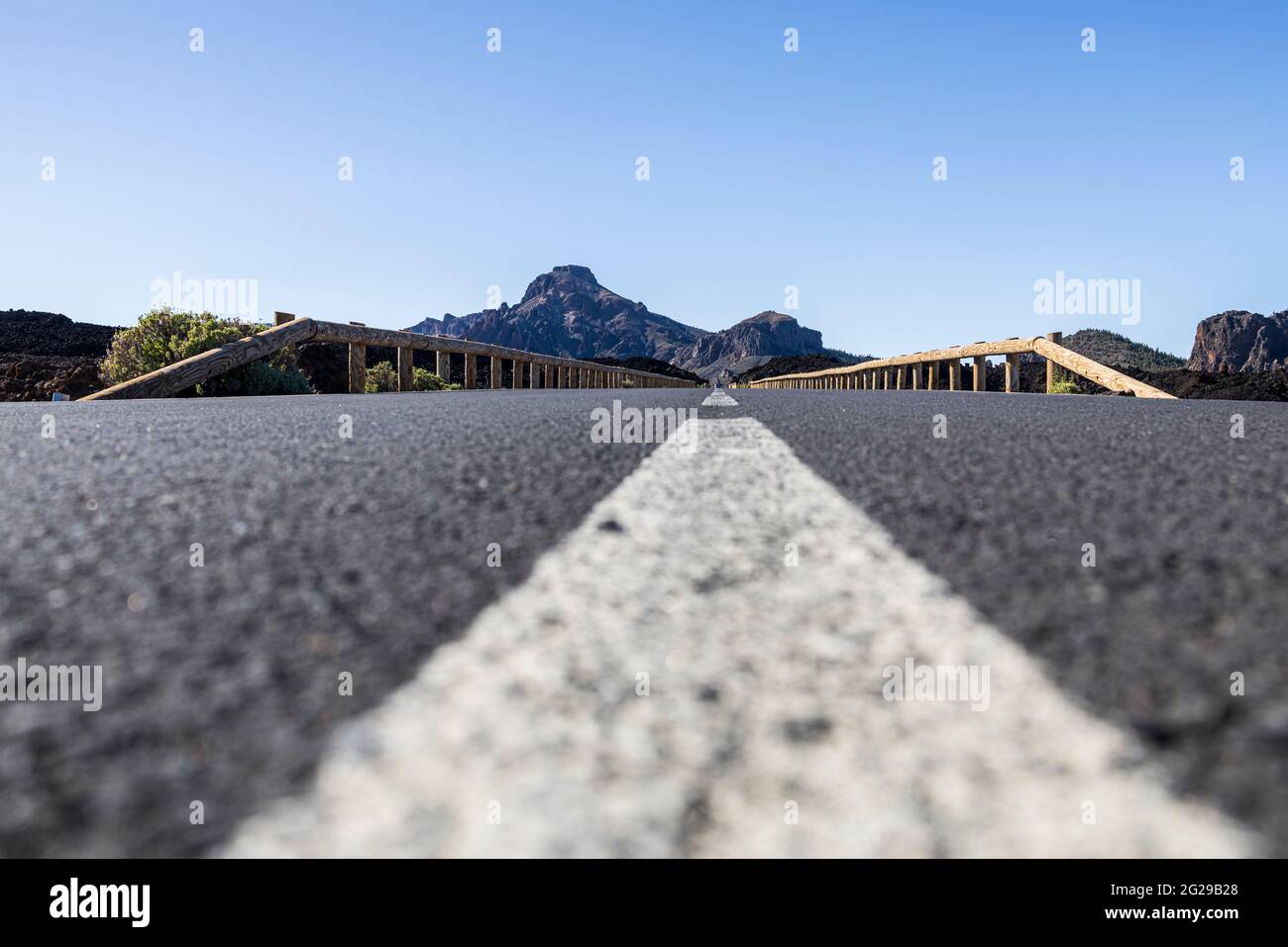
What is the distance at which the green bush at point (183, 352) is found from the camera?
9.84 meters

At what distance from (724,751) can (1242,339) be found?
671 feet

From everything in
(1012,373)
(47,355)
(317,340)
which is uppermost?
(47,355)

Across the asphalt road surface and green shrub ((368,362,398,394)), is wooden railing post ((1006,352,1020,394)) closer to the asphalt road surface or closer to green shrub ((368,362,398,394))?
the asphalt road surface

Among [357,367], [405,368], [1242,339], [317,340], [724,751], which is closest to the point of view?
[724,751]

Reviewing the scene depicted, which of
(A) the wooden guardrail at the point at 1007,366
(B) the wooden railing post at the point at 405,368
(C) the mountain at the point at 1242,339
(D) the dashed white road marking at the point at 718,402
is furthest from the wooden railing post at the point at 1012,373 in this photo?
(C) the mountain at the point at 1242,339

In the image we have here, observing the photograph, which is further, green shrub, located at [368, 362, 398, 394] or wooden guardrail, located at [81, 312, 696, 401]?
green shrub, located at [368, 362, 398, 394]

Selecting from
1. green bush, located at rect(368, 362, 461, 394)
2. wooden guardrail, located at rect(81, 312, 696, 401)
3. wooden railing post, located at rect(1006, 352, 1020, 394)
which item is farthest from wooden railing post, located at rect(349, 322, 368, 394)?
wooden railing post, located at rect(1006, 352, 1020, 394)

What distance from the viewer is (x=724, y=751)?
0.67 metres

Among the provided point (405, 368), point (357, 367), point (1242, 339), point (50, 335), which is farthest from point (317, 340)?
point (1242, 339)

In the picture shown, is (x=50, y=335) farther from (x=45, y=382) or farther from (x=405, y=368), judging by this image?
(x=405, y=368)

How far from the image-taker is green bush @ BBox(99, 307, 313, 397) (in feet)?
32.3

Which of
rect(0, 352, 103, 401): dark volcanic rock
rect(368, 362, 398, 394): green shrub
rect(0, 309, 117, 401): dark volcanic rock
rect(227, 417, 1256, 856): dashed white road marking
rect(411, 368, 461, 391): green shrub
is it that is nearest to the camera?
rect(227, 417, 1256, 856): dashed white road marking

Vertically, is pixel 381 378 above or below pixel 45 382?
above
